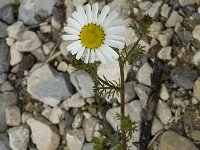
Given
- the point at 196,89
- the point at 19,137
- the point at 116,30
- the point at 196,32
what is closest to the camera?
the point at 116,30

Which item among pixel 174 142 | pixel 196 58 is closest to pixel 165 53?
pixel 196 58

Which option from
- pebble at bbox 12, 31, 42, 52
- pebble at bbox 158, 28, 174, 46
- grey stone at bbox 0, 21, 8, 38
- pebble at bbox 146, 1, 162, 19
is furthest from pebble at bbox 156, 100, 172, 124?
grey stone at bbox 0, 21, 8, 38

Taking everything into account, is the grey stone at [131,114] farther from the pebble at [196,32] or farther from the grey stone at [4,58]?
the grey stone at [4,58]

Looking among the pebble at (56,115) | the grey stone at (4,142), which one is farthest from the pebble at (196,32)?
the grey stone at (4,142)

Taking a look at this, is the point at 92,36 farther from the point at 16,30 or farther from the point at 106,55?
the point at 16,30

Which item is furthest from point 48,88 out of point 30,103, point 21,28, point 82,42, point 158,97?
point 82,42
